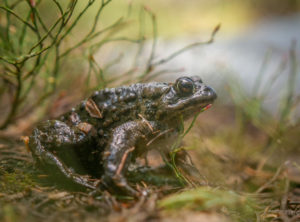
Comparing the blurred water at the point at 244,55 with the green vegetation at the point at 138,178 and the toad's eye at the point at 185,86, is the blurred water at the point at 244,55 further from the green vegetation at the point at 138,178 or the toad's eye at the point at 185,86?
the toad's eye at the point at 185,86

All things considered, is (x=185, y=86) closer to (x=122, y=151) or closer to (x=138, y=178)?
(x=122, y=151)

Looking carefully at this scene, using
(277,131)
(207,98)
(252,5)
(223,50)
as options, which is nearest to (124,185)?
(207,98)

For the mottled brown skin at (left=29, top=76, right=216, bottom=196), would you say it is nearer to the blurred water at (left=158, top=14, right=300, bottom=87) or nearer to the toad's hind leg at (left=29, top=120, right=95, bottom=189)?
the toad's hind leg at (left=29, top=120, right=95, bottom=189)

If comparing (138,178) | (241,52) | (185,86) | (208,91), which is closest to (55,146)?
(138,178)

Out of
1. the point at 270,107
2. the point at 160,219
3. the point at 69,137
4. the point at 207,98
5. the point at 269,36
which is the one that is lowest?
the point at 270,107

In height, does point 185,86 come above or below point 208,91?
above

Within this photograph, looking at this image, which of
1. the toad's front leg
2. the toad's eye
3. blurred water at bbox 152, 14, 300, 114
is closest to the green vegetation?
the toad's front leg

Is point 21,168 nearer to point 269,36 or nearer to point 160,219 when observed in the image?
point 160,219

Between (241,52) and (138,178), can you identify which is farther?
(241,52)
